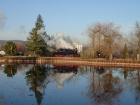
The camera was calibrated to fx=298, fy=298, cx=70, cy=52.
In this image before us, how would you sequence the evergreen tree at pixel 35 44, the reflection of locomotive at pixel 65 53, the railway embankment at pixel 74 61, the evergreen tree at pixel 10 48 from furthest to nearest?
the reflection of locomotive at pixel 65 53, the evergreen tree at pixel 10 48, the evergreen tree at pixel 35 44, the railway embankment at pixel 74 61

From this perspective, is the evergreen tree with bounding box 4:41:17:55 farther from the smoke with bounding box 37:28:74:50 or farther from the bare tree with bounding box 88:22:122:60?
the bare tree with bounding box 88:22:122:60

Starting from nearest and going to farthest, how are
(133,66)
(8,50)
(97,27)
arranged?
1. (133,66)
2. (97,27)
3. (8,50)

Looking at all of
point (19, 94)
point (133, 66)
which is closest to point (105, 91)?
point (19, 94)

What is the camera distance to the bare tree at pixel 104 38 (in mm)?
53062

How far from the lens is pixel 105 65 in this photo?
47094 mm

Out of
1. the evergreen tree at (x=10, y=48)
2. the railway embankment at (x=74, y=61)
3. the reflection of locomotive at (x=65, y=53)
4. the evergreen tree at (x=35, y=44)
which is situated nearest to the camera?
the railway embankment at (x=74, y=61)

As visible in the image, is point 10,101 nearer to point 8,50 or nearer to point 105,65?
point 105,65

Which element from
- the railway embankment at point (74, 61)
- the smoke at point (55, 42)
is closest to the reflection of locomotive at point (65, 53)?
the smoke at point (55, 42)

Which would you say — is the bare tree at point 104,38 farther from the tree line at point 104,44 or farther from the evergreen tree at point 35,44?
the evergreen tree at point 35,44

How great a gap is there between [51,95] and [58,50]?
52820 millimetres

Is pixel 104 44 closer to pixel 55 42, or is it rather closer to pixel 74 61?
pixel 74 61

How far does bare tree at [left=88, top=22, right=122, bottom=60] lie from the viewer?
5306cm

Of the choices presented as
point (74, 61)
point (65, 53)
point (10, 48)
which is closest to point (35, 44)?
point (10, 48)

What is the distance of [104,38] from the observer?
179ft
